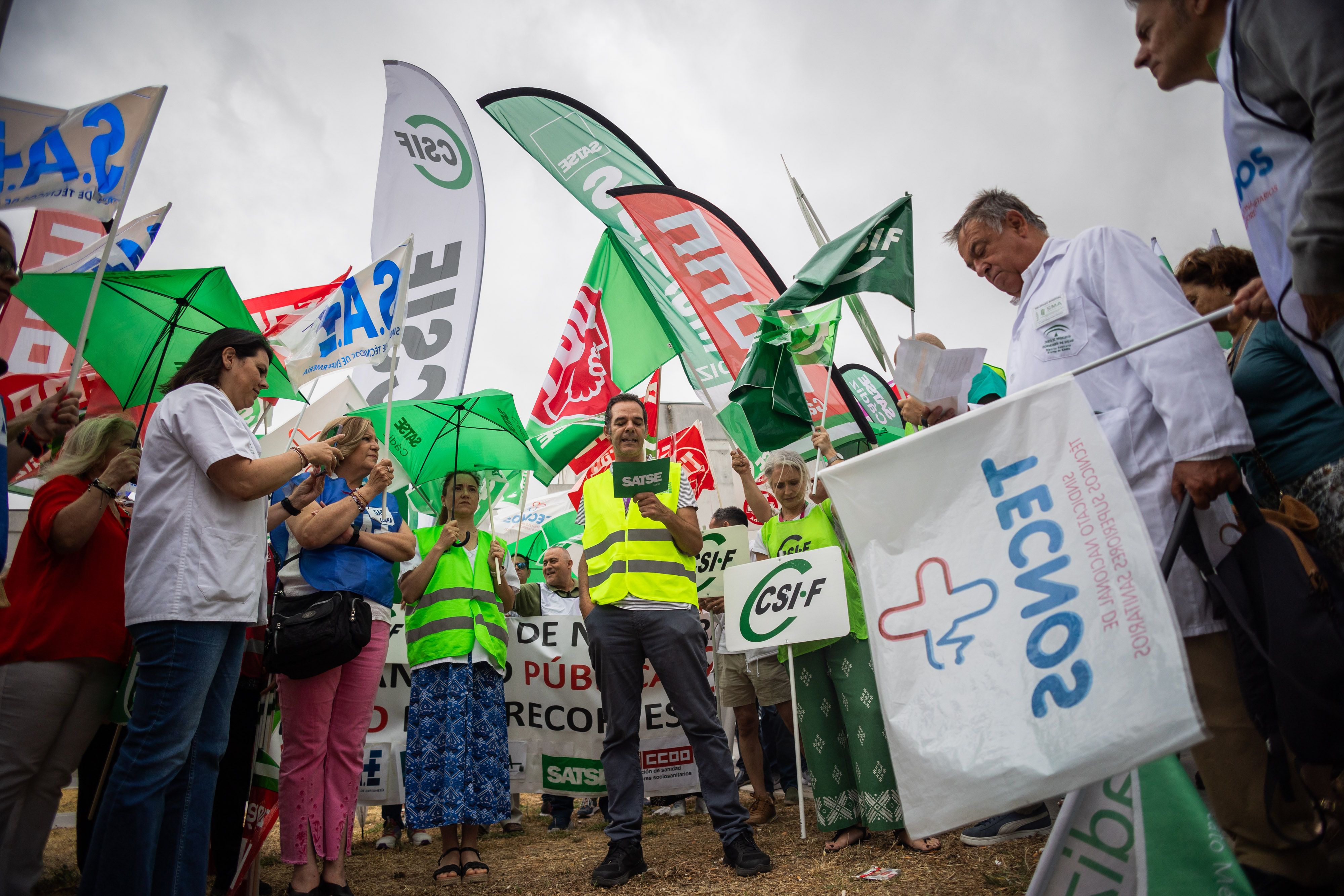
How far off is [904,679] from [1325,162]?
128 centimetres

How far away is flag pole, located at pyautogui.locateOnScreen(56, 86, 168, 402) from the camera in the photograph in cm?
300

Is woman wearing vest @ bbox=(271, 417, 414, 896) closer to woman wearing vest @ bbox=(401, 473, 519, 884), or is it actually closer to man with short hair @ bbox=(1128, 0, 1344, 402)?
woman wearing vest @ bbox=(401, 473, 519, 884)

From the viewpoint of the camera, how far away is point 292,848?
3.24 meters

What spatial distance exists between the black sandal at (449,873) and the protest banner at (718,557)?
2.03m

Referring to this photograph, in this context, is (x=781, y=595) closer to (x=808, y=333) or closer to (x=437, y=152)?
(x=808, y=333)

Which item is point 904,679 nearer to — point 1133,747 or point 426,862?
point 1133,747

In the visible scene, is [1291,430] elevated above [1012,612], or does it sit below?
above

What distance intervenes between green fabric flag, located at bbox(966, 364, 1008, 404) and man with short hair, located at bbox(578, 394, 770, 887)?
1.52 metres

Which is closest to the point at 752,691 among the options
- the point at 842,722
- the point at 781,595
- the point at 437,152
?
the point at 842,722

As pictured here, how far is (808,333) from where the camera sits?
4531mm

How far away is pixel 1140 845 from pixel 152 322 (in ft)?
15.1

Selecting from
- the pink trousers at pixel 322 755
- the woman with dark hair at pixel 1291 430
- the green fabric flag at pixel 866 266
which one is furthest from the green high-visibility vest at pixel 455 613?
the woman with dark hair at pixel 1291 430

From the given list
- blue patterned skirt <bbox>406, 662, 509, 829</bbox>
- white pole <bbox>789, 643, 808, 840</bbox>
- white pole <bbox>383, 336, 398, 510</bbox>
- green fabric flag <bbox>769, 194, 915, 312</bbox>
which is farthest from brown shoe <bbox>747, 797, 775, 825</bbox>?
green fabric flag <bbox>769, 194, 915, 312</bbox>

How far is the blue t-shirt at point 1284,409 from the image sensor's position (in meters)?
1.98
